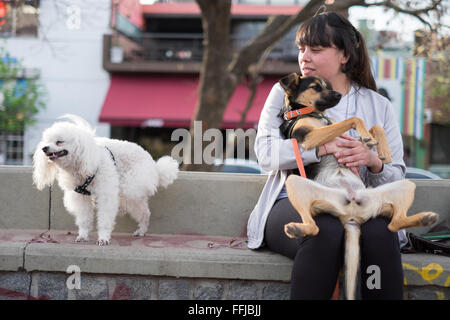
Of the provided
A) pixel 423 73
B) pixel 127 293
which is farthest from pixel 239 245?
pixel 423 73

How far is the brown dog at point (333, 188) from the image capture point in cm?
234

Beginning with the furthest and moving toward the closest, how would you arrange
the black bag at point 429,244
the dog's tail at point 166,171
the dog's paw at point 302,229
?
1. the dog's tail at point 166,171
2. the black bag at point 429,244
3. the dog's paw at point 302,229

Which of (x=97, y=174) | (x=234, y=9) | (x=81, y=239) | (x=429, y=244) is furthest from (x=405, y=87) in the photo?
(x=81, y=239)

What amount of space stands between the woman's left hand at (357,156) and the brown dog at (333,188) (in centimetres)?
4

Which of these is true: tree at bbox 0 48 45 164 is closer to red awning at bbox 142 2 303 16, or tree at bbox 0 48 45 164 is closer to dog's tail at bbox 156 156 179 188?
red awning at bbox 142 2 303 16

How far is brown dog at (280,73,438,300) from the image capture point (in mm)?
2336

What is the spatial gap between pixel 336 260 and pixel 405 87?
1646 centimetres

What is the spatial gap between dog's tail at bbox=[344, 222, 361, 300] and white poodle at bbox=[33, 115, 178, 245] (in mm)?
1635

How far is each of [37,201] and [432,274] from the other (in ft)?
9.48

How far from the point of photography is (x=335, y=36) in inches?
114

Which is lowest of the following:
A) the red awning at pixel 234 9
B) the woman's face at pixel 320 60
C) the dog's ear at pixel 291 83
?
the dog's ear at pixel 291 83

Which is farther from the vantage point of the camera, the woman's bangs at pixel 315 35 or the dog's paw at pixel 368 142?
the woman's bangs at pixel 315 35

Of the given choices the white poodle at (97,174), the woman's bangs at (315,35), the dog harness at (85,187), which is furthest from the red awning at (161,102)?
the woman's bangs at (315,35)

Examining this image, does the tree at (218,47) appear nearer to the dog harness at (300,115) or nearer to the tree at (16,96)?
the dog harness at (300,115)
